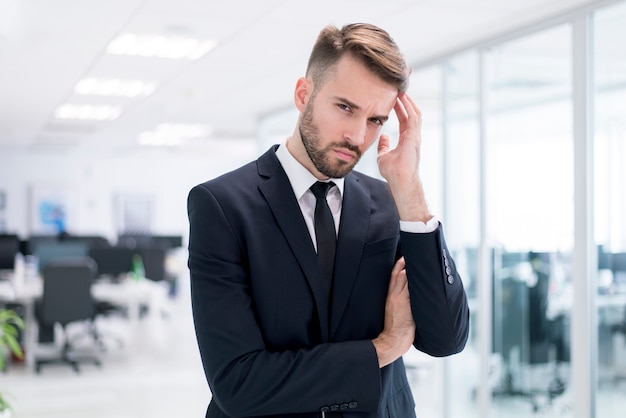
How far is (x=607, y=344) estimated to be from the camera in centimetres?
386

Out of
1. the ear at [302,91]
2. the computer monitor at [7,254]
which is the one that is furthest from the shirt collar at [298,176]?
the computer monitor at [7,254]

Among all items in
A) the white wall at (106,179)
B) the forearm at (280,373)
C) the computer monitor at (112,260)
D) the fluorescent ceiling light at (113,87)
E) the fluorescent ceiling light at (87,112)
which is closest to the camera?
the forearm at (280,373)

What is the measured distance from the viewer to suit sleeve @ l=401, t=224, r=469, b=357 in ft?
4.45

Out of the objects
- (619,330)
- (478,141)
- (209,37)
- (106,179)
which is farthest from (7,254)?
(619,330)

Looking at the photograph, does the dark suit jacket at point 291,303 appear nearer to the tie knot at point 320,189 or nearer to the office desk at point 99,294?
the tie knot at point 320,189

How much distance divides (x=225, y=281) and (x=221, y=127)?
347 inches

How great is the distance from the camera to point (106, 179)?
49.2ft

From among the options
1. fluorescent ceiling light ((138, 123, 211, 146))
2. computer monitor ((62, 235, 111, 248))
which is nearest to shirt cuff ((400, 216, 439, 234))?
fluorescent ceiling light ((138, 123, 211, 146))

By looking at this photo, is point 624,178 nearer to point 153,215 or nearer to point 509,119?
point 509,119

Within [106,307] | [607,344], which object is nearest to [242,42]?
[607,344]

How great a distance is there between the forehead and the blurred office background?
2.73 meters

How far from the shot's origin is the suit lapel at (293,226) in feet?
Answer: 4.35

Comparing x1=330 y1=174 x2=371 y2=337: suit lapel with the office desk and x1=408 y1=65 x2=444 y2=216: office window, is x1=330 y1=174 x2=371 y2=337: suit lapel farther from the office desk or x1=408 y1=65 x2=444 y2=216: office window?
the office desk

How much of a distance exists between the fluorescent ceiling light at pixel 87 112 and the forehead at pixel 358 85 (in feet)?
23.2
